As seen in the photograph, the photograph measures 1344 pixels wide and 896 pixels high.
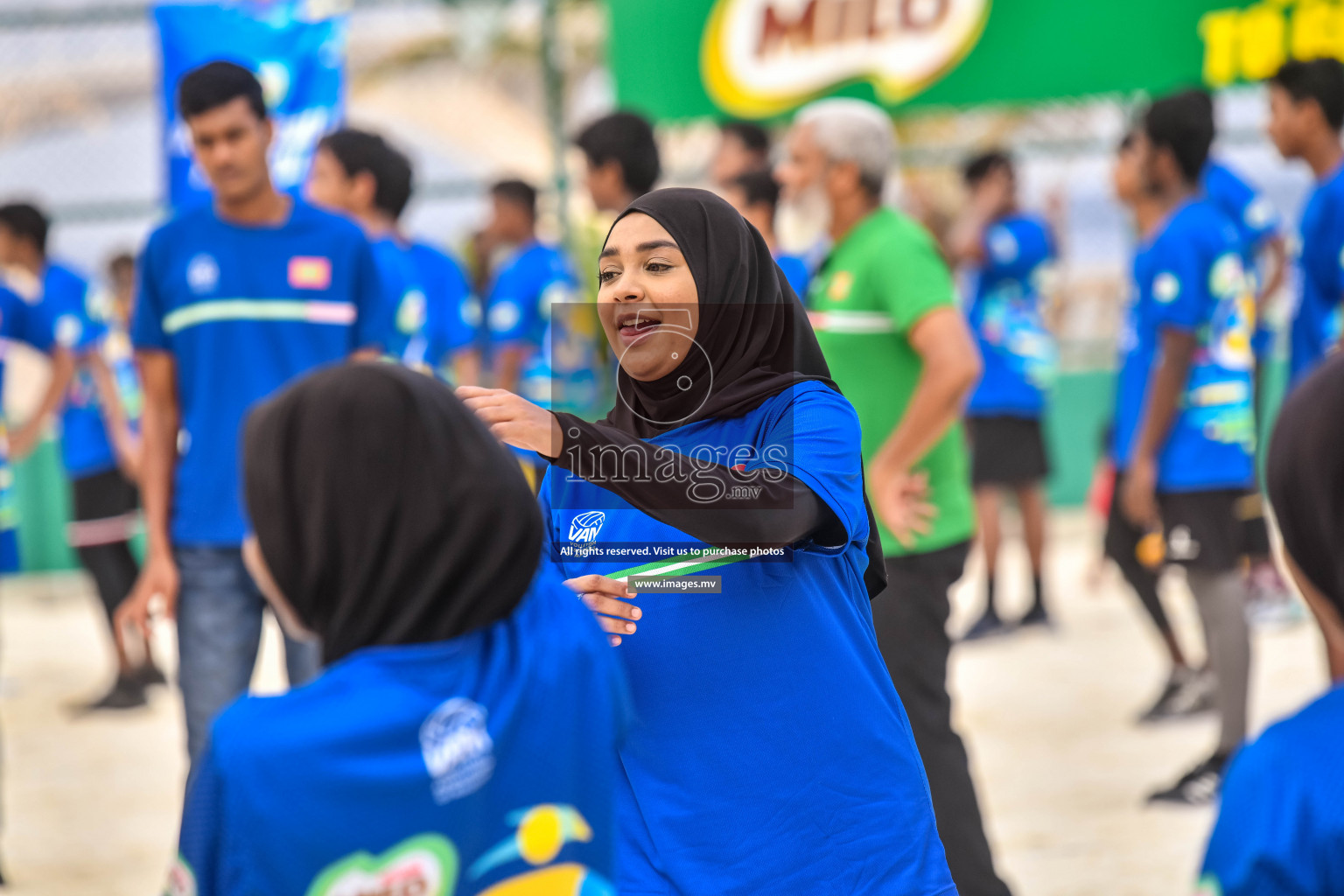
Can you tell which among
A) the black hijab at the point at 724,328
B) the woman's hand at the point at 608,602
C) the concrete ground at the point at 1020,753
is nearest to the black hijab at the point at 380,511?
the woman's hand at the point at 608,602

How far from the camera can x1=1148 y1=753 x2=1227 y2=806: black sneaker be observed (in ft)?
14.0

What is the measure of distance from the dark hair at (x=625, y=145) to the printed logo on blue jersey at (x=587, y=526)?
242 centimetres

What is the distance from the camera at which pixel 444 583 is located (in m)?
1.38

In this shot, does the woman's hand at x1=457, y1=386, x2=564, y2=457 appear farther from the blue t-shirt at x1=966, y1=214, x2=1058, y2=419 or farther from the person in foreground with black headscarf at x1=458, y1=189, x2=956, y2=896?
the blue t-shirt at x1=966, y1=214, x2=1058, y2=419

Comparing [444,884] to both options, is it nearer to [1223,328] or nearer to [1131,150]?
[1223,328]

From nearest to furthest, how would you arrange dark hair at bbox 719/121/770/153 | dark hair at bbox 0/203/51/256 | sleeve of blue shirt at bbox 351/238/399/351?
sleeve of blue shirt at bbox 351/238/399/351 < dark hair at bbox 719/121/770/153 < dark hair at bbox 0/203/51/256

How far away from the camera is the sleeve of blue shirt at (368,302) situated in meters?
3.67

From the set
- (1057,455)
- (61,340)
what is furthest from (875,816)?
(1057,455)

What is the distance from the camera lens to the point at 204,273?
11.6 feet

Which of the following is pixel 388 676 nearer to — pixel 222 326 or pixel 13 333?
pixel 222 326

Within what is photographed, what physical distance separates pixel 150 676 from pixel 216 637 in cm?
319

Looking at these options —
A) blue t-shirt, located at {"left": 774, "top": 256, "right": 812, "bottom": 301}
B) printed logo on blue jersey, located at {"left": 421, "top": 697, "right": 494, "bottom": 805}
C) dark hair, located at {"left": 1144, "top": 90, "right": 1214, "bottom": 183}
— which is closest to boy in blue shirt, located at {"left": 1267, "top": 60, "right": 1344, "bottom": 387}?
dark hair, located at {"left": 1144, "top": 90, "right": 1214, "bottom": 183}

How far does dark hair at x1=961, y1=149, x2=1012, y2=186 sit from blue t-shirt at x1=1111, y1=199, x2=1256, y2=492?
230cm

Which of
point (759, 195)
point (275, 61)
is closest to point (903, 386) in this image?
point (759, 195)
